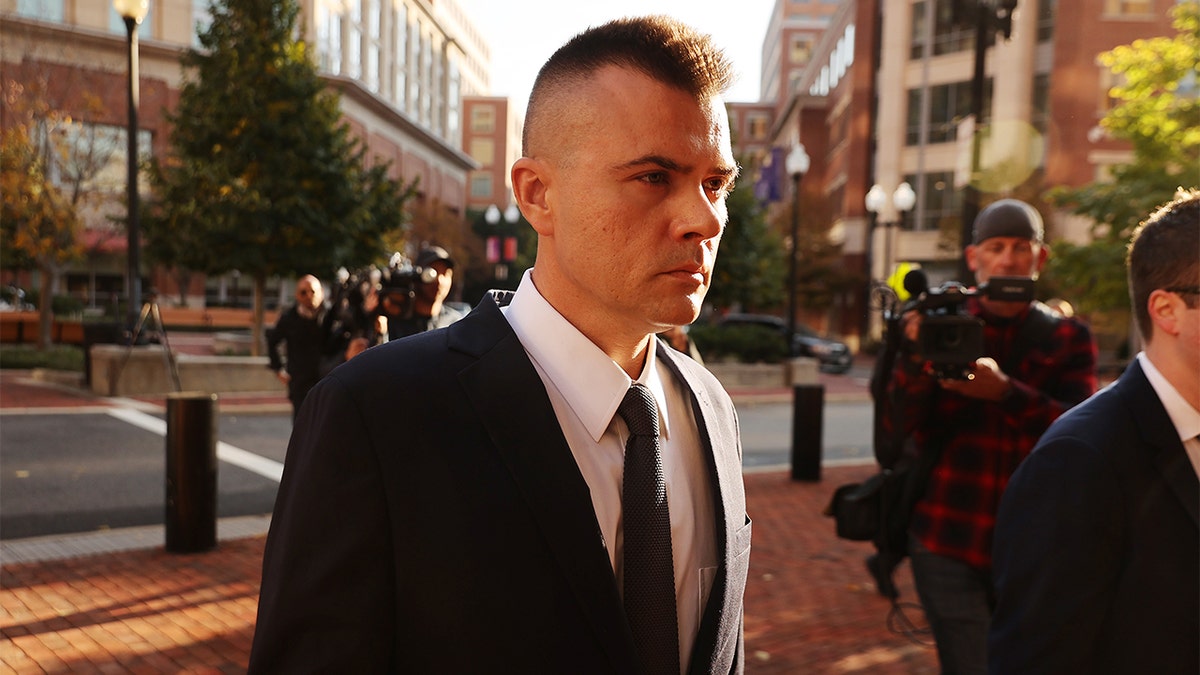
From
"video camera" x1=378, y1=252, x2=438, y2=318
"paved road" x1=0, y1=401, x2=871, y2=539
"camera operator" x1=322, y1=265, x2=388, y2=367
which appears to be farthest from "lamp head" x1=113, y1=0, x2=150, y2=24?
"video camera" x1=378, y1=252, x2=438, y2=318

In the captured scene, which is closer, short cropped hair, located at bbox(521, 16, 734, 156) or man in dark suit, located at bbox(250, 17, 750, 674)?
man in dark suit, located at bbox(250, 17, 750, 674)

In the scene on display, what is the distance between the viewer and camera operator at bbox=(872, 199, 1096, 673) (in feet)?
10.9

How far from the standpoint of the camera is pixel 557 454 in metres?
1.44

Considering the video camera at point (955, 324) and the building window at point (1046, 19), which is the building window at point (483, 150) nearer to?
the building window at point (1046, 19)

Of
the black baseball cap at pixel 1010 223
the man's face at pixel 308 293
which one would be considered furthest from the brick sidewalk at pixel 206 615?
the man's face at pixel 308 293

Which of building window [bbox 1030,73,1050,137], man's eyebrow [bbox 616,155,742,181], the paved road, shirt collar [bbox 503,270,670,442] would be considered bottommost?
the paved road

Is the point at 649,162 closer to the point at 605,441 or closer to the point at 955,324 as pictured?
the point at 605,441

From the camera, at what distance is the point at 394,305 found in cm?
583

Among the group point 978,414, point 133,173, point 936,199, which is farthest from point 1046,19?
point 978,414

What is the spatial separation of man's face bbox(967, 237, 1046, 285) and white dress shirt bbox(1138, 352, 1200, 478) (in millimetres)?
1701

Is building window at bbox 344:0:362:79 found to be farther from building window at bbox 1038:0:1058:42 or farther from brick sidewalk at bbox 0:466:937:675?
brick sidewalk at bbox 0:466:937:675

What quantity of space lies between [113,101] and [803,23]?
63468 millimetres

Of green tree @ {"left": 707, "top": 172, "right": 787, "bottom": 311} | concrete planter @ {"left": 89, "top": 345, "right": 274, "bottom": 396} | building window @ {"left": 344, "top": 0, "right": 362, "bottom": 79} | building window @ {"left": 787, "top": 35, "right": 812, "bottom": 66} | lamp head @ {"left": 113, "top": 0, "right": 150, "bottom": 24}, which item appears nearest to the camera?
lamp head @ {"left": 113, "top": 0, "right": 150, "bottom": 24}

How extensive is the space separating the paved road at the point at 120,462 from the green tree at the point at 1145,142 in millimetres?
7569
